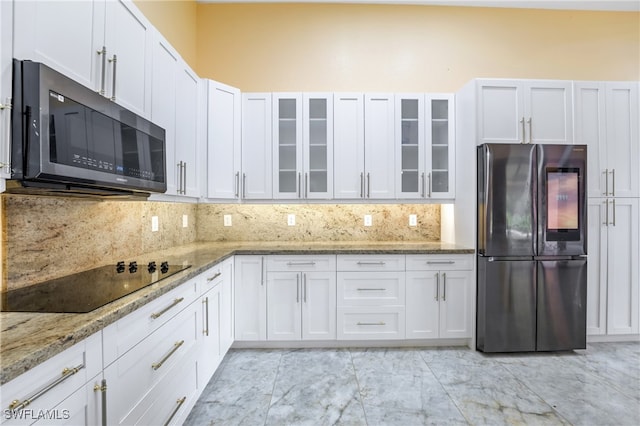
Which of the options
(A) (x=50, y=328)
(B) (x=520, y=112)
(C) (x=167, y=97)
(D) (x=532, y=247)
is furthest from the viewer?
(B) (x=520, y=112)

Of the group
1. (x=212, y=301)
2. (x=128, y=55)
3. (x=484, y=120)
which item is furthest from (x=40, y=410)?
(x=484, y=120)

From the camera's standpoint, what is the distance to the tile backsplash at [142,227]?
4.76 ft

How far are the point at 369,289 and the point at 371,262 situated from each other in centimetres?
24

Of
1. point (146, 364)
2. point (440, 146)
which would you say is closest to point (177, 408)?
point (146, 364)

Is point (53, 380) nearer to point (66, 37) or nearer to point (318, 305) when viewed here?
point (66, 37)

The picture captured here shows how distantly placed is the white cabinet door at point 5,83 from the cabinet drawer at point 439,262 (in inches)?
103

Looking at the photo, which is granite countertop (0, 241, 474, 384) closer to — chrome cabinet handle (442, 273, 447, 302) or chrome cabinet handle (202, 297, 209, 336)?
chrome cabinet handle (202, 297, 209, 336)

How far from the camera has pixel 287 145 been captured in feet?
10.2

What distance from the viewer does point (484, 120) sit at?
277 centimetres

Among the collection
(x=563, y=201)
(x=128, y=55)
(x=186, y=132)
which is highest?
(x=128, y=55)

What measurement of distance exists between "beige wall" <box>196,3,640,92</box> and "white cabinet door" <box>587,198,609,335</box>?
164 cm

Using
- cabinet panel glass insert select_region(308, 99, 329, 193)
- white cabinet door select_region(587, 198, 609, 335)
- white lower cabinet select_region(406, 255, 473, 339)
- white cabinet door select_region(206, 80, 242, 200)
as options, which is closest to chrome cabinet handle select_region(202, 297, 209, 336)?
white cabinet door select_region(206, 80, 242, 200)

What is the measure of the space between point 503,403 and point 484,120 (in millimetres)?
2190

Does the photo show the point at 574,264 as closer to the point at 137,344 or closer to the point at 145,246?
the point at 137,344
